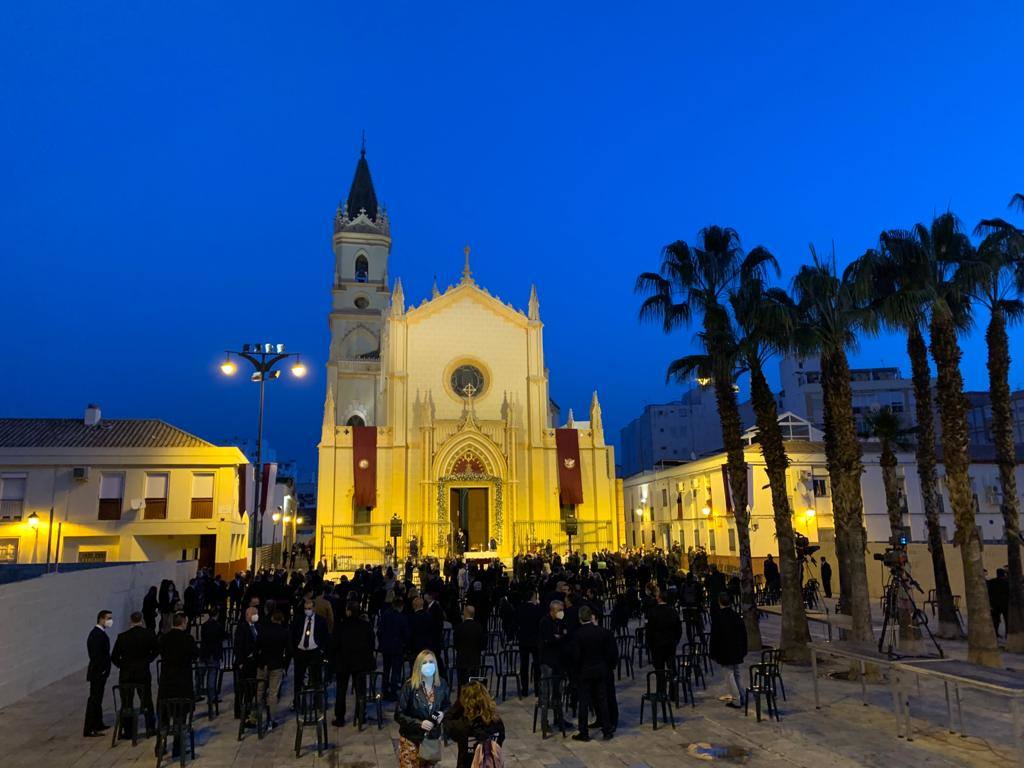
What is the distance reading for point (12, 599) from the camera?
11492 millimetres

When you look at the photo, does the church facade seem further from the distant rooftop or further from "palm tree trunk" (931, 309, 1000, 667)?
"palm tree trunk" (931, 309, 1000, 667)

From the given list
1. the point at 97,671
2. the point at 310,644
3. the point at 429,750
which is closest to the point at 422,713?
the point at 429,750

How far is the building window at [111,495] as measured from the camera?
29.4 m

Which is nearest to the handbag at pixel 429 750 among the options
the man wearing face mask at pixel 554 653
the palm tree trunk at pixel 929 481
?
the man wearing face mask at pixel 554 653

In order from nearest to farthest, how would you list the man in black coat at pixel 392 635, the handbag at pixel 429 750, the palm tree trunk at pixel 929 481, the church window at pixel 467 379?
1. the handbag at pixel 429 750
2. the man in black coat at pixel 392 635
3. the palm tree trunk at pixel 929 481
4. the church window at pixel 467 379

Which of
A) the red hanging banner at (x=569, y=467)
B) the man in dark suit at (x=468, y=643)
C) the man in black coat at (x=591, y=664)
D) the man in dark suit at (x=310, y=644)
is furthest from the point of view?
the red hanging banner at (x=569, y=467)

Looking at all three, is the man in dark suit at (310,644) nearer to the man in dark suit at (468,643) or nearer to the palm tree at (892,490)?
the man in dark suit at (468,643)

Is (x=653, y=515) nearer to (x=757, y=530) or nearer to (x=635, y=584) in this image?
(x=757, y=530)

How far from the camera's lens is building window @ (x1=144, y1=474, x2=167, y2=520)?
29.7 metres

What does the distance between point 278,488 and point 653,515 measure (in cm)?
2538

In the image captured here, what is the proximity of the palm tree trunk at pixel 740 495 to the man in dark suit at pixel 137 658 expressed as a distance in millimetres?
10679

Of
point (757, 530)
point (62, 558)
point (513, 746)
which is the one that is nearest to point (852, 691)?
point (513, 746)

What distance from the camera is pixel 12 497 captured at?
2888 cm

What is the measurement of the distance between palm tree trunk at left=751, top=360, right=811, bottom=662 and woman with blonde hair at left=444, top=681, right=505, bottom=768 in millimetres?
9996
